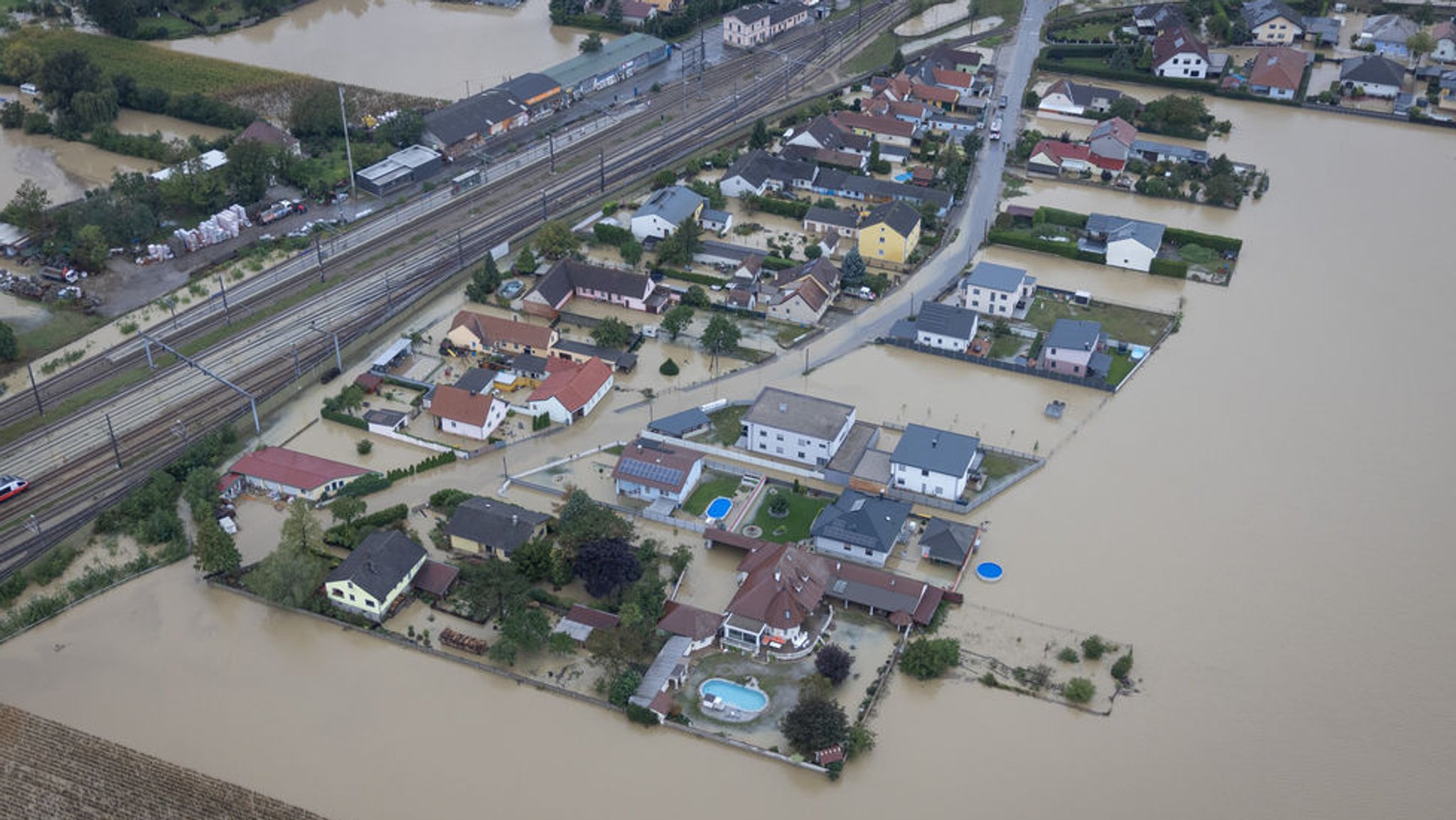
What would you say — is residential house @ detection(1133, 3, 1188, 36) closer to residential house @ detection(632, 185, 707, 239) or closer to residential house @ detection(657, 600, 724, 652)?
residential house @ detection(632, 185, 707, 239)

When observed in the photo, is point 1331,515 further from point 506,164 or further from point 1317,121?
point 506,164

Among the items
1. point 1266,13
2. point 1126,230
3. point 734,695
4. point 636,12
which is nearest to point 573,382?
point 734,695

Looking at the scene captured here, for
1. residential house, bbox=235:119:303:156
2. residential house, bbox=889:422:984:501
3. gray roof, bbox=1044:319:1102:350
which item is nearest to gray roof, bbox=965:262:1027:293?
gray roof, bbox=1044:319:1102:350

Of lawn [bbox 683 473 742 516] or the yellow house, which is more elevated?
the yellow house

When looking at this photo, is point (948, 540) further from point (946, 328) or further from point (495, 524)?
point (495, 524)

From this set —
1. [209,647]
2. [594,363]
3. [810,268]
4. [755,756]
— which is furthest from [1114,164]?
[209,647]
